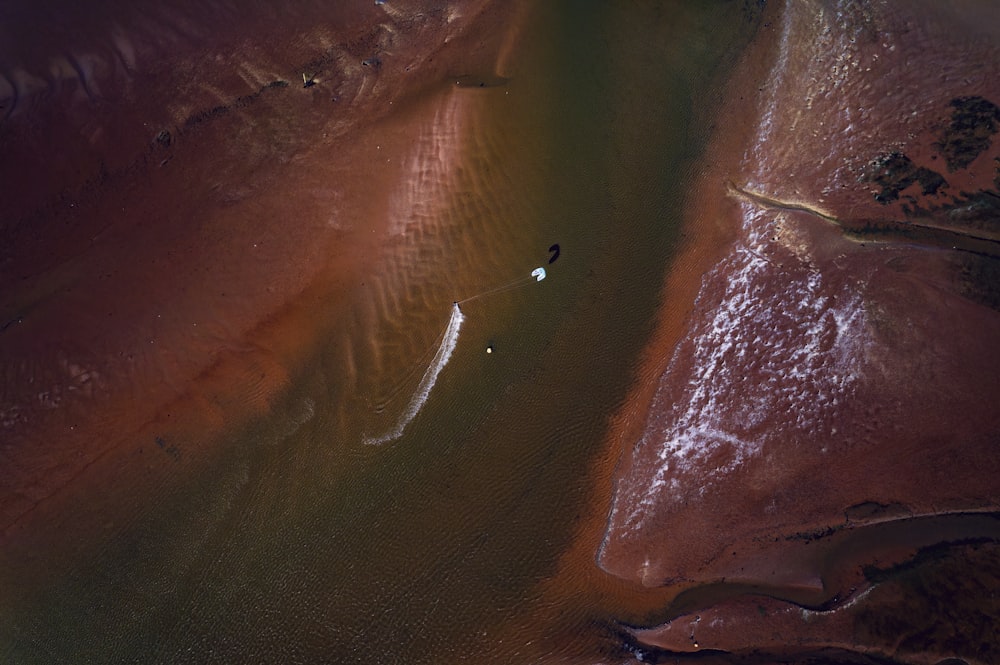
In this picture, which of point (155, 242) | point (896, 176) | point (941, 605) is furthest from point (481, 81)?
point (941, 605)

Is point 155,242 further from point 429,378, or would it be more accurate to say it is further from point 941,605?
point 941,605

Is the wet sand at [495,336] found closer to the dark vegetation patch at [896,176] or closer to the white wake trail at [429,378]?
the dark vegetation patch at [896,176]

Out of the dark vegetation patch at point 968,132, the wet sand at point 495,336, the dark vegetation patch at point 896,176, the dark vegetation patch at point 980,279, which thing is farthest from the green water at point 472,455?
the dark vegetation patch at point 980,279

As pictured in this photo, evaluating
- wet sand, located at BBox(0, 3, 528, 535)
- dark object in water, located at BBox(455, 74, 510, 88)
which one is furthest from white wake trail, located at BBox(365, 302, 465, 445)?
dark object in water, located at BBox(455, 74, 510, 88)

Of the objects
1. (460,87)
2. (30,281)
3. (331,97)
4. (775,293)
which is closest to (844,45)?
(775,293)

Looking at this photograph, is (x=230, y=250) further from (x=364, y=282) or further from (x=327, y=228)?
(x=364, y=282)
